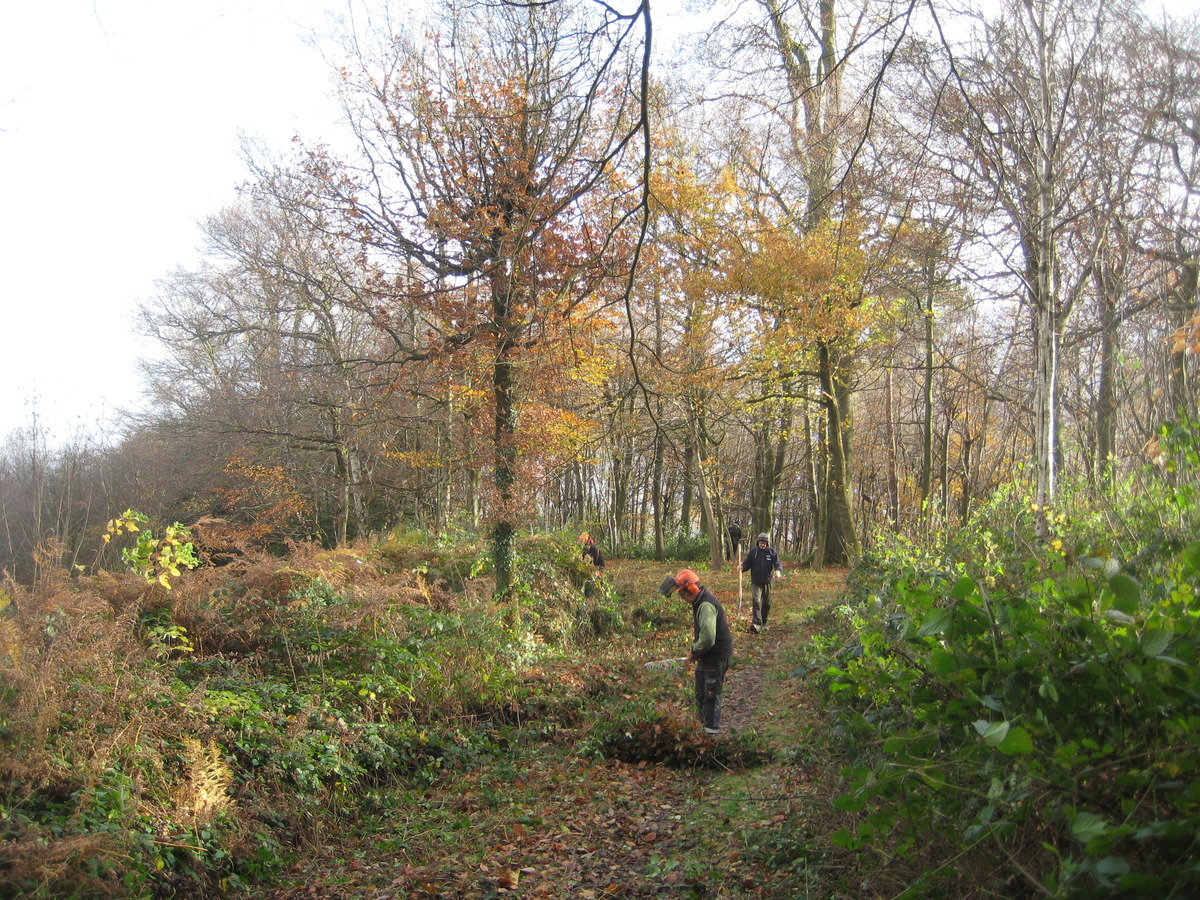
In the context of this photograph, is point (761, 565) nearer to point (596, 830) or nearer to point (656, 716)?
point (656, 716)

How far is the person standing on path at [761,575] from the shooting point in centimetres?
1477

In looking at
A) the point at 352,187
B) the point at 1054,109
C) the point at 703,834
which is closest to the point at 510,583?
the point at 352,187

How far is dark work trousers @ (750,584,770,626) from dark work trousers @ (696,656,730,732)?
638cm

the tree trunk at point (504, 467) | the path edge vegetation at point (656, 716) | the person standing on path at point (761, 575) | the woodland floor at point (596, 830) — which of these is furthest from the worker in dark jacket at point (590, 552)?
the woodland floor at point (596, 830)

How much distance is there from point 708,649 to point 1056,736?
6399 millimetres

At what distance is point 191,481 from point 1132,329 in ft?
76.2

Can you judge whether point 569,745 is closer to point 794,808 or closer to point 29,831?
point 794,808

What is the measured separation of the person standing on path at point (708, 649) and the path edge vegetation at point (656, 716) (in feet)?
1.21

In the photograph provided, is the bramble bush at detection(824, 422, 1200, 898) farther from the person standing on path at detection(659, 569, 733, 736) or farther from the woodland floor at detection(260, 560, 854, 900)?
the person standing on path at detection(659, 569, 733, 736)

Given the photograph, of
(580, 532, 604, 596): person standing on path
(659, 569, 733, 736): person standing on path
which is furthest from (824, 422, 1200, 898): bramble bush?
(580, 532, 604, 596): person standing on path

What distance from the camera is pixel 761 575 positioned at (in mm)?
14766

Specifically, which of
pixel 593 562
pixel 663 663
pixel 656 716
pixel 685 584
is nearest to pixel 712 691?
pixel 656 716

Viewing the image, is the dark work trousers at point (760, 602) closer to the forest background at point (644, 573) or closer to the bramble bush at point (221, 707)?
the forest background at point (644, 573)

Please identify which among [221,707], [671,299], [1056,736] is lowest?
[221,707]
